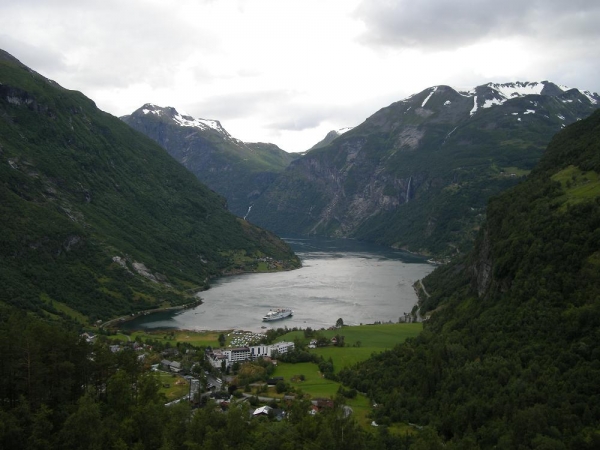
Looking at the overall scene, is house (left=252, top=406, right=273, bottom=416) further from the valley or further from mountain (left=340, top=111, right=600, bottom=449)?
mountain (left=340, top=111, right=600, bottom=449)

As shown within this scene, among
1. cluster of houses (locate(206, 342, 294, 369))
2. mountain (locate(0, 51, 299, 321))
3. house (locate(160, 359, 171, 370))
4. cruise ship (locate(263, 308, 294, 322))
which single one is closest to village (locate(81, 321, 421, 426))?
cluster of houses (locate(206, 342, 294, 369))

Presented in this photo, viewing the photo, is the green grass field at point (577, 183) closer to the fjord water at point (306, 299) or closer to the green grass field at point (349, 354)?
the green grass field at point (349, 354)

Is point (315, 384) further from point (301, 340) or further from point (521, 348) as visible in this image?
point (521, 348)

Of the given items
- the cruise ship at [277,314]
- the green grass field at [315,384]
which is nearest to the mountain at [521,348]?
the green grass field at [315,384]

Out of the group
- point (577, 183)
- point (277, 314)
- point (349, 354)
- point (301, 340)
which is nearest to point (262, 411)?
point (349, 354)

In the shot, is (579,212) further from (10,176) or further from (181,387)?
(10,176)

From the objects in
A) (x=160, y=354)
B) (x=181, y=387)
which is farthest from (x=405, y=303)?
(x=181, y=387)
